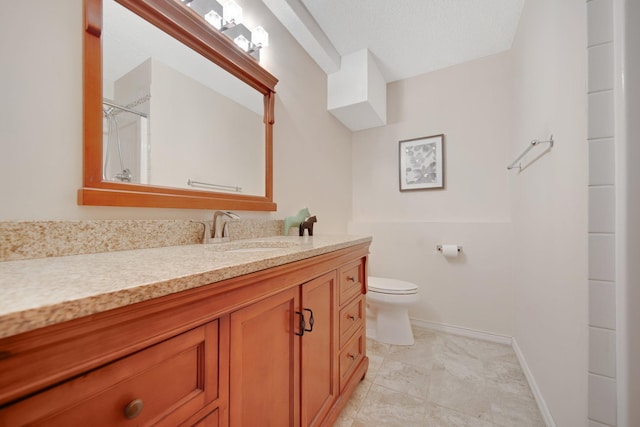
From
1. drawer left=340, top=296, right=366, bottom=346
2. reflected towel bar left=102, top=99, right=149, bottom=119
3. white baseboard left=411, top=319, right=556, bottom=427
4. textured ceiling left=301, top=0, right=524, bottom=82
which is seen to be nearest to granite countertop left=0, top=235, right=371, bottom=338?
reflected towel bar left=102, top=99, right=149, bottom=119

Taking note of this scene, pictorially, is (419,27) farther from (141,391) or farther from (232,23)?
(141,391)

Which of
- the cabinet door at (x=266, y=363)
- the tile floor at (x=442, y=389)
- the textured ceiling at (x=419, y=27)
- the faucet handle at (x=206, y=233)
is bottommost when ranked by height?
the tile floor at (x=442, y=389)

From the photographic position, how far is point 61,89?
29.7 inches

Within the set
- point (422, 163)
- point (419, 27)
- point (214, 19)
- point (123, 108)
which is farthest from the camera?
point (422, 163)

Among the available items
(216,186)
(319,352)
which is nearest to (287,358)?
(319,352)

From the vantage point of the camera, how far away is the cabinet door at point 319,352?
2.92 ft

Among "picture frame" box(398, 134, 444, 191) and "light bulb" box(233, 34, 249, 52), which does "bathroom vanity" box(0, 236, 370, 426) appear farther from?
"picture frame" box(398, 134, 444, 191)

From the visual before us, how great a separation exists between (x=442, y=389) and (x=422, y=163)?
175 centimetres

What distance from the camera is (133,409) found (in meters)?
0.42

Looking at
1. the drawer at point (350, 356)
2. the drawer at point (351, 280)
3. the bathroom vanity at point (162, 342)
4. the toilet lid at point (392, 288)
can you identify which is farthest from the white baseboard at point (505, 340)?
the bathroom vanity at point (162, 342)

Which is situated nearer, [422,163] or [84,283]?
[84,283]

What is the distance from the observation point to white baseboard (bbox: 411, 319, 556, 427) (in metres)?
1.20

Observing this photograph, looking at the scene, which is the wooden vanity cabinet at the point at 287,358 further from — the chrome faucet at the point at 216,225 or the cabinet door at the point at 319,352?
the chrome faucet at the point at 216,225

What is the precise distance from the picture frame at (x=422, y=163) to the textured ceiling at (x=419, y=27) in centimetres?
68
